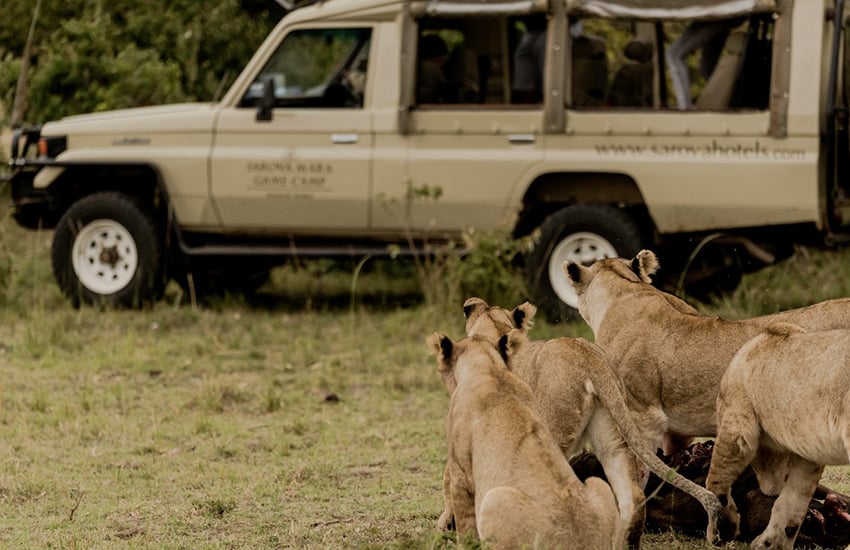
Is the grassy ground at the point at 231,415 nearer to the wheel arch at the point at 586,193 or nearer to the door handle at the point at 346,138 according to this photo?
the wheel arch at the point at 586,193

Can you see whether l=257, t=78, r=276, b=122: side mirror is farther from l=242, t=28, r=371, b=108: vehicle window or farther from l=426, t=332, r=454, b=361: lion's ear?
l=426, t=332, r=454, b=361: lion's ear

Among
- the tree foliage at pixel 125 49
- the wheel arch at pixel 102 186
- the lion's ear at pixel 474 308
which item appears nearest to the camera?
the lion's ear at pixel 474 308

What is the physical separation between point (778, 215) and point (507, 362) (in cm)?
510

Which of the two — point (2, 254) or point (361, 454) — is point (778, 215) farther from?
point (2, 254)

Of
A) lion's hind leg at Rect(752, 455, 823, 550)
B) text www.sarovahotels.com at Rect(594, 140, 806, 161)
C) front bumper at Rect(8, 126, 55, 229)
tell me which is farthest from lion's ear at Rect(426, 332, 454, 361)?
front bumper at Rect(8, 126, 55, 229)

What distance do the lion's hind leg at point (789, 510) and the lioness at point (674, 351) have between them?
45 centimetres

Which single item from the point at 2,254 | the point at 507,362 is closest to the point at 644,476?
the point at 507,362

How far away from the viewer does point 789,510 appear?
4.95 meters

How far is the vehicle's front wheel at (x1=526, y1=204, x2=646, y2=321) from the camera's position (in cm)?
1003

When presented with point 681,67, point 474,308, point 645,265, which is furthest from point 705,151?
point 474,308

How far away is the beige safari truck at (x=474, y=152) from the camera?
377 inches

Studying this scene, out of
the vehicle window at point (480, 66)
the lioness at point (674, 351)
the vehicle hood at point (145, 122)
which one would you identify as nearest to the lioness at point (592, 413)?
the lioness at point (674, 351)

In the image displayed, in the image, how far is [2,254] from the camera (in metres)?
11.3

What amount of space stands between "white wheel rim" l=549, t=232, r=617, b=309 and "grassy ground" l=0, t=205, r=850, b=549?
33cm
